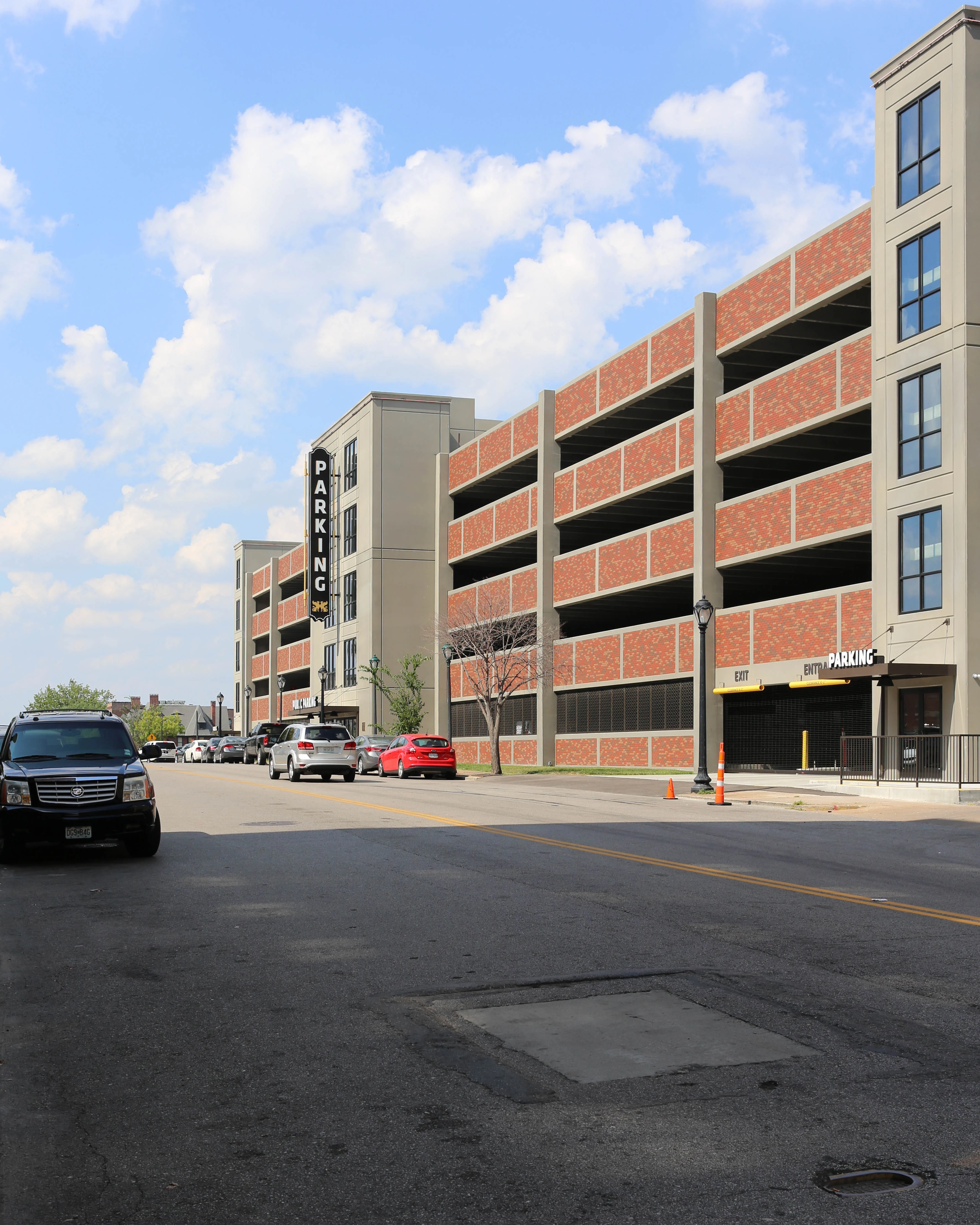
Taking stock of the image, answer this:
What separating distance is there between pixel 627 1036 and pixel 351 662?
6537 centimetres

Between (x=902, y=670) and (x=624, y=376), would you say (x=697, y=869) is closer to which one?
(x=902, y=670)

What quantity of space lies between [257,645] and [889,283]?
7763 centimetres

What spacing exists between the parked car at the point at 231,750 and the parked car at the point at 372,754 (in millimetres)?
19389

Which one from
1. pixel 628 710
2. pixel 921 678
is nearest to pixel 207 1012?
pixel 921 678

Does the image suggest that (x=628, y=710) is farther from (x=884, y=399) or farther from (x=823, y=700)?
(x=884, y=399)

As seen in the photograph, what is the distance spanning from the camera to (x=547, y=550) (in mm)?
52969

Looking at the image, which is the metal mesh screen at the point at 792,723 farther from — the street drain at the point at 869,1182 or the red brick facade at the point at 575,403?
the street drain at the point at 869,1182

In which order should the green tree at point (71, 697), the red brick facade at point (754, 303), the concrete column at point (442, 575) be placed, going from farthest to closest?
1. the green tree at point (71, 697)
2. the concrete column at point (442, 575)
3. the red brick facade at point (754, 303)

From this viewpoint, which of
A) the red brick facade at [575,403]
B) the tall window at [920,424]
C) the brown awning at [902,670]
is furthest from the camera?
the red brick facade at [575,403]

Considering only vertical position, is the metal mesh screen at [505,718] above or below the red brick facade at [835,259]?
below

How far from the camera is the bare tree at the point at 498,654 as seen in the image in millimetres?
48125

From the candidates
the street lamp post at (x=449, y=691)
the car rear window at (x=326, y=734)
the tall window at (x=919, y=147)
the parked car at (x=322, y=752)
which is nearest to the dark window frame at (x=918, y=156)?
the tall window at (x=919, y=147)

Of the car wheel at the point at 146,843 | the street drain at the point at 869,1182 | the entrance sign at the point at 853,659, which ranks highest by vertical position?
the entrance sign at the point at 853,659

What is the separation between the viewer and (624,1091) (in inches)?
223
